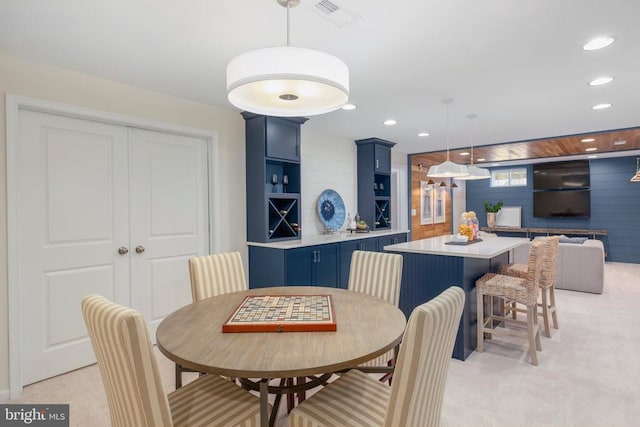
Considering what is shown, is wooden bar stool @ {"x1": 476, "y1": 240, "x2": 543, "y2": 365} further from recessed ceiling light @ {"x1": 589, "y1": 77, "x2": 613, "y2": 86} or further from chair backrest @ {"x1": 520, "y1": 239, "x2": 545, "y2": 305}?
recessed ceiling light @ {"x1": 589, "y1": 77, "x2": 613, "y2": 86}

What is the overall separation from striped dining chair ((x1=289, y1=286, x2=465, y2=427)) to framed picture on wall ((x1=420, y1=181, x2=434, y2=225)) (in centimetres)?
623

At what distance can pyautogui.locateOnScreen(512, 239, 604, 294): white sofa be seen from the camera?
4883mm

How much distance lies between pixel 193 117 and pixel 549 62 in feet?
10.2

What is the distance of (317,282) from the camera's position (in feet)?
12.7

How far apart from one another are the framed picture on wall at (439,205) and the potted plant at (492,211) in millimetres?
1447

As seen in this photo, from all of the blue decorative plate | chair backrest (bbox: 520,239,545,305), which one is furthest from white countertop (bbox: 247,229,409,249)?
chair backrest (bbox: 520,239,545,305)

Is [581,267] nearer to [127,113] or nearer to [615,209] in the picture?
[615,209]

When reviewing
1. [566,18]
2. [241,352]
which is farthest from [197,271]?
[566,18]

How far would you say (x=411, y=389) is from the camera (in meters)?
1.08

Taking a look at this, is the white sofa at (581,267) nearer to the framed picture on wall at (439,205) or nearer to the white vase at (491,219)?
the framed picture on wall at (439,205)

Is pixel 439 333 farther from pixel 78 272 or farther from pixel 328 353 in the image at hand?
pixel 78 272

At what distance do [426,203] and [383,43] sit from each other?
227 inches

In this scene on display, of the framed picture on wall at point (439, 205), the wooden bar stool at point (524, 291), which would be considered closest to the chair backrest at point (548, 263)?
the wooden bar stool at point (524, 291)

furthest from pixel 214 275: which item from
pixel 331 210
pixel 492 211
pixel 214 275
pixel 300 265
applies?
pixel 492 211
